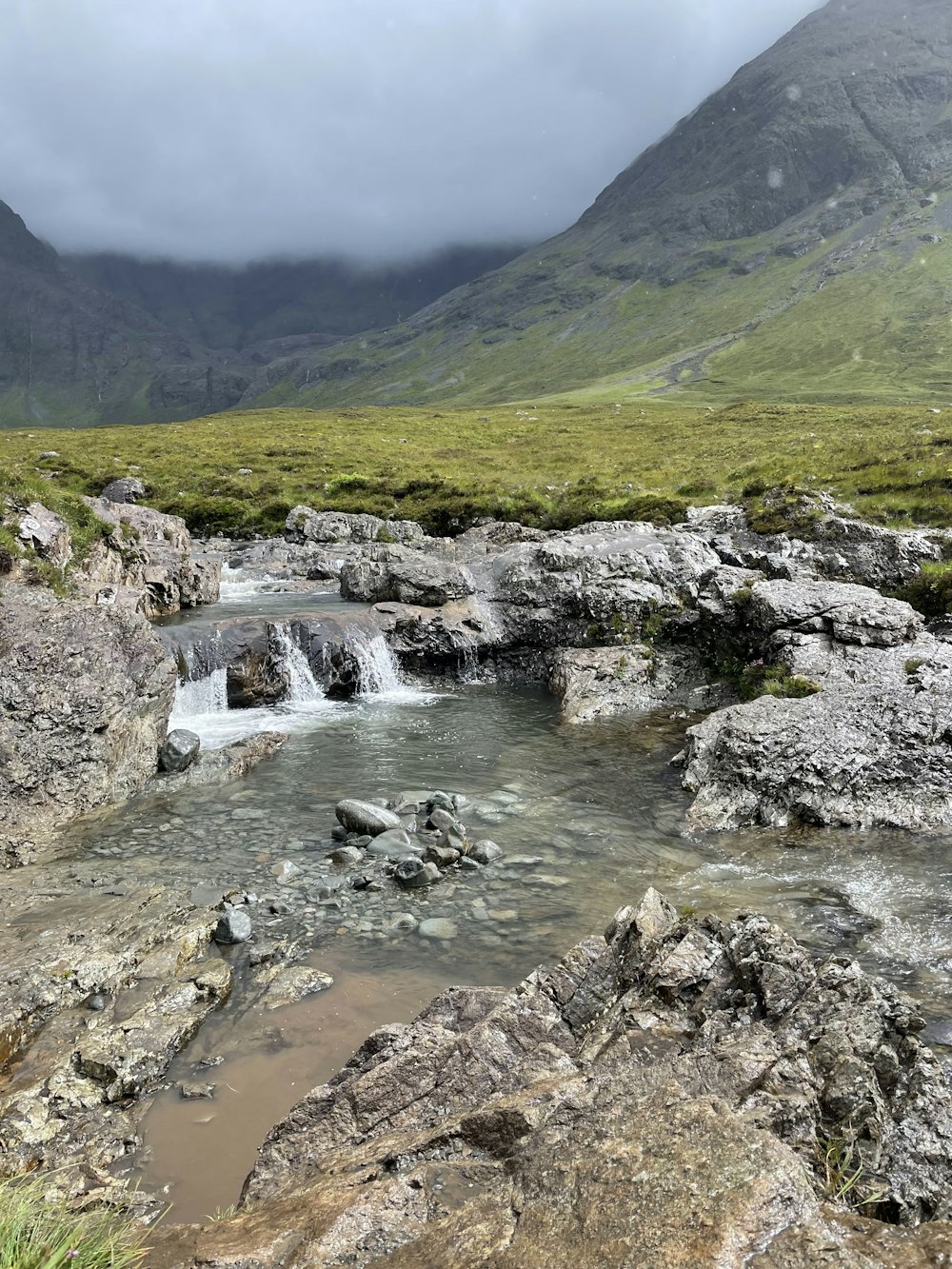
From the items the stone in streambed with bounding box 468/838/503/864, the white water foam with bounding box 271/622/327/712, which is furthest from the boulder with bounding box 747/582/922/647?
the white water foam with bounding box 271/622/327/712

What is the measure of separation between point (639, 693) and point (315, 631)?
12.0 meters

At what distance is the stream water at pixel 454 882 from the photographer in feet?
25.5

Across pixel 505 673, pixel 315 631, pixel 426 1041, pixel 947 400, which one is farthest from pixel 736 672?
pixel 947 400

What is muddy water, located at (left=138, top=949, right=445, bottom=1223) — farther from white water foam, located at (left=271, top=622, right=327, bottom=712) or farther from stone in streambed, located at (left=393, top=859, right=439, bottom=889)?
white water foam, located at (left=271, top=622, right=327, bottom=712)

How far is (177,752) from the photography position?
17.2 meters

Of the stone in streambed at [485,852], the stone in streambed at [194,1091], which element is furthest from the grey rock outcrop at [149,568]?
the stone in streambed at [194,1091]

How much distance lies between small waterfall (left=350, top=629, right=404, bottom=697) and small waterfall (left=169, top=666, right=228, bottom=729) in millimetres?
4691

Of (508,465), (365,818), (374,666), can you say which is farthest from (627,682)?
(508,465)

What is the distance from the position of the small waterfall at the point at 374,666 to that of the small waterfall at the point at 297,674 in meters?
1.61

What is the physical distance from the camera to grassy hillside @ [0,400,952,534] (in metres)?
39.9

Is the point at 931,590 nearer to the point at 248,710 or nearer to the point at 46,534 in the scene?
the point at 248,710

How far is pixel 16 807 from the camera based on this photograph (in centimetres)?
1379

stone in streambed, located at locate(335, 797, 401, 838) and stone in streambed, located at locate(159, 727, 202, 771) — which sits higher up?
stone in streambed, located at locate(159, 727, 202, 771)

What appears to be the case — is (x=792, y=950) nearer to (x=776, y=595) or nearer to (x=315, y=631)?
(x=776, y=595)
